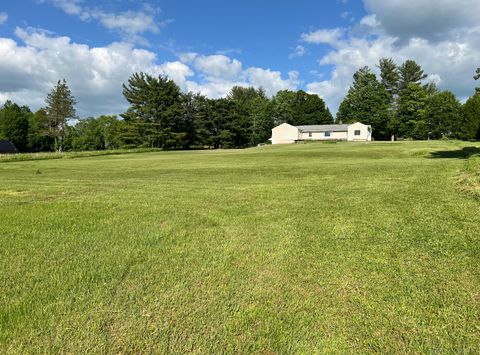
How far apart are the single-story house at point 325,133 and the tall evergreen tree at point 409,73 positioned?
21410 millimetres

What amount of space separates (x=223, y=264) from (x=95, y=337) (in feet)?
6.16

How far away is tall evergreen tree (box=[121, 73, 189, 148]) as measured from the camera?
62781 millimetres

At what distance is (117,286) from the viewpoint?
3969mm

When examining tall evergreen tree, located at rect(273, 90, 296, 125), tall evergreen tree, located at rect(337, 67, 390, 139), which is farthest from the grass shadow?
tall evergreen tree, located at rect(273, 90, 296, 125)

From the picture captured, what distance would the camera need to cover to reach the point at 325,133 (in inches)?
2662

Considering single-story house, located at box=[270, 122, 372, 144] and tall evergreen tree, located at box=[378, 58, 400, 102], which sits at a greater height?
tall evergreen tree, located at box=[378, 58, 400, 102]

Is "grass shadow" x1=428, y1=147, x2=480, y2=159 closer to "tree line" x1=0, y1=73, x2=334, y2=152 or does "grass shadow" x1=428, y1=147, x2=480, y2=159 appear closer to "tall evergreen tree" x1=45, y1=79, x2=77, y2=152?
"tree line" x1=0, y1=73, x2=334, y2=152

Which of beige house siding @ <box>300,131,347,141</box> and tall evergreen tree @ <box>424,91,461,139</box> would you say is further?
beige house siding @ <box>300,131,347,141</box>

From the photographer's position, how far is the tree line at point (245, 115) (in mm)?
62841

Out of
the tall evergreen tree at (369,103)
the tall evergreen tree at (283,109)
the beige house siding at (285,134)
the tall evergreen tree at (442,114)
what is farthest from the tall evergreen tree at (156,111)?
the tall evergreen tree at (442,114)

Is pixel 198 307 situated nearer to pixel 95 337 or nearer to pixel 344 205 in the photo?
pixel 95 337

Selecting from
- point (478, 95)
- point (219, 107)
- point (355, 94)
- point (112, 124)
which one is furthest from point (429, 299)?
point (112, 124)

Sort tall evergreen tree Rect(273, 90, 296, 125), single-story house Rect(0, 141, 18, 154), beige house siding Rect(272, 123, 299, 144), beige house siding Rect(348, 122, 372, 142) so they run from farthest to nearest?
1. tall evergreen tree Rect(273, 90, 296, 125)
2. beige house siding Rect(272, 123, 299, 144)
3. single-story house Rect(0, 141, 18, 154)
4. beige house siding Rect(348, 122, 372, 142)

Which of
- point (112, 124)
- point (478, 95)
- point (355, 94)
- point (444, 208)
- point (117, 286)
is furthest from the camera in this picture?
point (112, 124)
